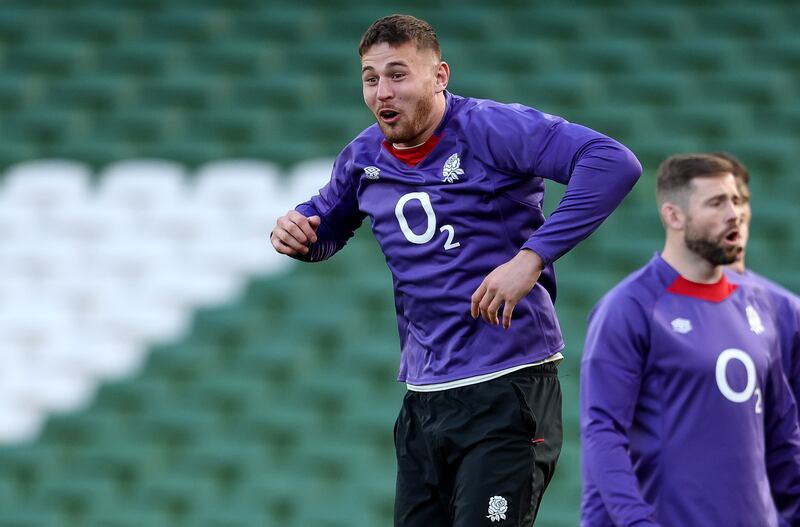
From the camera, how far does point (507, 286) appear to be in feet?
6.87

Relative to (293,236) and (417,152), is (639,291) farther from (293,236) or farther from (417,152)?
(293,236)

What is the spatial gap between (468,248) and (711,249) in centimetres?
78

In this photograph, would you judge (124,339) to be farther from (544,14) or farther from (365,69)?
(365,69)

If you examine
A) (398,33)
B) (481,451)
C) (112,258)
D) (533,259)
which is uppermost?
(112,258)

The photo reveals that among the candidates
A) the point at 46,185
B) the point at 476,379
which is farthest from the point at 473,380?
the point at 46,185

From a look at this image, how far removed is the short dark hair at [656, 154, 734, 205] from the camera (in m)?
2.88

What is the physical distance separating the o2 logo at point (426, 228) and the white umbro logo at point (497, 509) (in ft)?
1.50

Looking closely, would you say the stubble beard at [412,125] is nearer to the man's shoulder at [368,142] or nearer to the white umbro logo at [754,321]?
the man's shoulder at [368,142]

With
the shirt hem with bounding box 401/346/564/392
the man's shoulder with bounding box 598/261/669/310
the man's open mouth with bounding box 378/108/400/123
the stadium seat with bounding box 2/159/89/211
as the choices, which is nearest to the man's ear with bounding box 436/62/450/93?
the man's open mouth with bounding box 378/108/400/123

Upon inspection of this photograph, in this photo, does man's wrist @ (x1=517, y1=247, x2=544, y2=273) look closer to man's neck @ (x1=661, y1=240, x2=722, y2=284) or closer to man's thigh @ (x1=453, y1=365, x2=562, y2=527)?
man's thigh @ (x1=453, y1=365, x2=562, y2=527)

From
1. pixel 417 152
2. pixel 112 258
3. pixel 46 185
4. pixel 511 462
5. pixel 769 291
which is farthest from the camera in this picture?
A: pixel 46 185

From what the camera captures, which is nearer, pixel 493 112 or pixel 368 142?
pixel 493 112

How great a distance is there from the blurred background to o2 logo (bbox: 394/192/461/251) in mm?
2818

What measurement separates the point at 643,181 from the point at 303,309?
1595 millimetres
